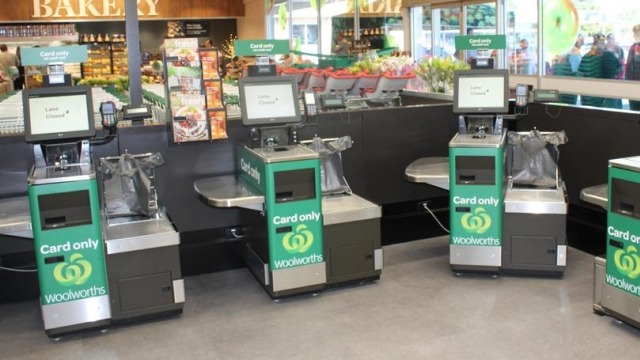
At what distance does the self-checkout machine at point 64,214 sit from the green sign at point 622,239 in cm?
283

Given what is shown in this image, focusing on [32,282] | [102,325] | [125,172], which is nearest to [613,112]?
[125,172]

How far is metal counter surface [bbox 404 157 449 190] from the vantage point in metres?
4.82

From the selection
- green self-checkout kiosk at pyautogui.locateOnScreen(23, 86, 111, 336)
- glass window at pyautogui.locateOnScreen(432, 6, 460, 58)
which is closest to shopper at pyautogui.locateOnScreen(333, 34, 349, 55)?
glass window at pyautogui.locateOnScreen(432, 6, 460, 58)

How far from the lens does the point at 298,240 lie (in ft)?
14.3

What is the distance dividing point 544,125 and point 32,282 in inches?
157

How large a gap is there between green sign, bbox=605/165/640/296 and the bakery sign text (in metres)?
12.6

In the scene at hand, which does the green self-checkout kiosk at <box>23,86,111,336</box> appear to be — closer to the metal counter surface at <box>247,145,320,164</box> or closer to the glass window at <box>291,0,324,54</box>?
the metal counter surface at <box>247,145,320,164</box>

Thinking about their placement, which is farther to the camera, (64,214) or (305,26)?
(305,26)

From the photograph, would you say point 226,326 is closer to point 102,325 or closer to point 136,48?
point 102,325

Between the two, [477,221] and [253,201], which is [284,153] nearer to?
A: [253,201]

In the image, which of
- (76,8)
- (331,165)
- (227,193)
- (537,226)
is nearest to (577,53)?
(537,226)

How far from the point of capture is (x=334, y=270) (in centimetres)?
453

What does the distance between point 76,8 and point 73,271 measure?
1154cm

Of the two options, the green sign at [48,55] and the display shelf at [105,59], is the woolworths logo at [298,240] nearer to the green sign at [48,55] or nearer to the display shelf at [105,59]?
the green sign at [48,55]
